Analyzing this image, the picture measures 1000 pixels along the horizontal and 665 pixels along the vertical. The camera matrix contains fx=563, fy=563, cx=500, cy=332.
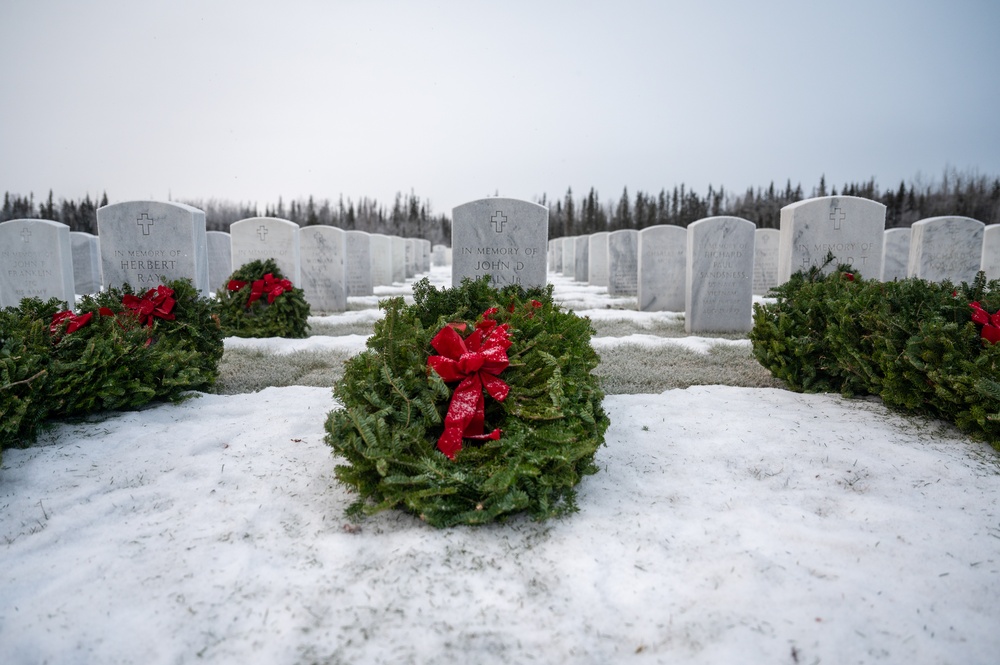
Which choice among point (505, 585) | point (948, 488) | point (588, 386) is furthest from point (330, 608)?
point (948, 488)

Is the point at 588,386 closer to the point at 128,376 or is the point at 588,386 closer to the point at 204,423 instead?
the point at 204,423

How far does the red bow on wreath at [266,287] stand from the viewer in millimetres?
8336

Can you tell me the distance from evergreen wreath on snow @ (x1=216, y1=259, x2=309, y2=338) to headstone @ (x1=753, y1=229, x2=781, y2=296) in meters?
11.2

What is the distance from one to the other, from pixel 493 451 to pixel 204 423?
242cm

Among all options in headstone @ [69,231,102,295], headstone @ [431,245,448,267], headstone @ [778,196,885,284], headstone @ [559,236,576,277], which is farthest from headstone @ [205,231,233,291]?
headstone @ [431,245,448,267]

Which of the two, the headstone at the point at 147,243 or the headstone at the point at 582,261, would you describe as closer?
the headstone at the point at 147,243

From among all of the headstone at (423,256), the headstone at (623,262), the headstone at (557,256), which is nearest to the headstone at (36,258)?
the headstone at (623,262)

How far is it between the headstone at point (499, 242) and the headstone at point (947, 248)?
874 centimetres

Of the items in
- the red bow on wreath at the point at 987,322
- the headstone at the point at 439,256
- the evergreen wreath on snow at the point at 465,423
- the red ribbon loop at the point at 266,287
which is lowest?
the evergreen wreath on snow at the point at 465,423

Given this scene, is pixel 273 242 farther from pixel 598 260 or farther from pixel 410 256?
pixel 410 256

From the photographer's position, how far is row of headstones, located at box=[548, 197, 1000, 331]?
27.7ft

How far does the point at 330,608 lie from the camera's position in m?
1.91

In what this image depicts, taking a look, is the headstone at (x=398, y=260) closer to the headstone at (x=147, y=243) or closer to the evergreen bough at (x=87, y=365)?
the headstone at (x=147, y=243)

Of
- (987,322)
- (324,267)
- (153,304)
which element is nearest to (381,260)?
(324,267)
